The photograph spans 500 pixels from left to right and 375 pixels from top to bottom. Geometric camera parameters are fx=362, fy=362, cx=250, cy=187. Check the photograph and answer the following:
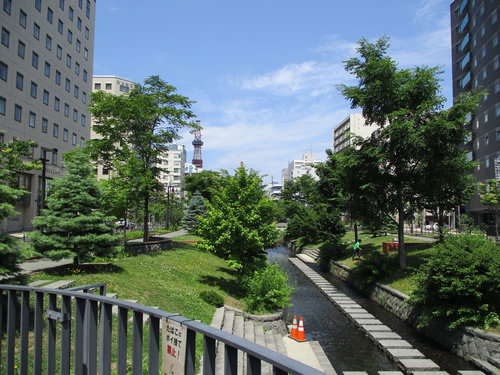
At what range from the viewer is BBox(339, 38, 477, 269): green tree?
65.3 feet

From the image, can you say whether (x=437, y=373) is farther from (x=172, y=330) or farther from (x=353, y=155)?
(x=353, y=155)

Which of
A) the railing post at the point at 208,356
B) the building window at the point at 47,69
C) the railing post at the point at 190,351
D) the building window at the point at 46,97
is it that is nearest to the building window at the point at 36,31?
the building window at the point at 47,69

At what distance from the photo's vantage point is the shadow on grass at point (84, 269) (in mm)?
13903

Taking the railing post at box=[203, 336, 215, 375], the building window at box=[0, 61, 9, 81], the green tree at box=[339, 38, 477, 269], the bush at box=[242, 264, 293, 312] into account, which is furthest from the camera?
the building window at box=[0, 61, 9, 81]

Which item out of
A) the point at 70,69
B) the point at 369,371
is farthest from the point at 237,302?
the point at 70,69

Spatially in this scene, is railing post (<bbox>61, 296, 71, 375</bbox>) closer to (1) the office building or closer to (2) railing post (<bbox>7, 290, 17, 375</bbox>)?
(2) railing post (<bbox>7, 290, 17, 375</bbox>)

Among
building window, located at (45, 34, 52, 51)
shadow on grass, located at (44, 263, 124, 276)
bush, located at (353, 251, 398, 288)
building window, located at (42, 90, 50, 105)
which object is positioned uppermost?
building window, located at (45, 34, 52, 51)

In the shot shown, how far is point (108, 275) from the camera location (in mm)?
14352

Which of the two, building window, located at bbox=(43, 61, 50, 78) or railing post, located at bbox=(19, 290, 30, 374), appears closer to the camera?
railing post, located at bbox=(19, 290, 30, 374)

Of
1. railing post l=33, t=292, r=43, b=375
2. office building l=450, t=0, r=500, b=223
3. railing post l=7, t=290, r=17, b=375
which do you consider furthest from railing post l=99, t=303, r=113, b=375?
office building l=450, t=0, r=500, b=223

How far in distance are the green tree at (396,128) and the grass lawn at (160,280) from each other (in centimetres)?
1085

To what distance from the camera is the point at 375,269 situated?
23.0m

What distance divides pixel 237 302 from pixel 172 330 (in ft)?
48.8

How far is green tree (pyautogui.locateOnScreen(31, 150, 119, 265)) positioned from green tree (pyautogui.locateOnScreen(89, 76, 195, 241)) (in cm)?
779
